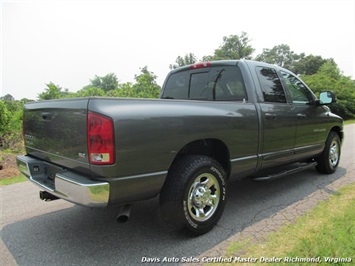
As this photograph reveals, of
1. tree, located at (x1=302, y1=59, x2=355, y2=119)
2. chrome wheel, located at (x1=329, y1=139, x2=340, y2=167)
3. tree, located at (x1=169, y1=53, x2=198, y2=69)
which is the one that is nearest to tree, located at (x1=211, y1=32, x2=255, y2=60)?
tree, located at (x1=169, y1=53, x2=198, y2=69)

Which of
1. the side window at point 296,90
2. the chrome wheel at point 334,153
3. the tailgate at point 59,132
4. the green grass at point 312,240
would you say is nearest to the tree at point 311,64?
the chrome wheel at point 334,153

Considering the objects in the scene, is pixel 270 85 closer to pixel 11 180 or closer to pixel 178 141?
pixel 178 141

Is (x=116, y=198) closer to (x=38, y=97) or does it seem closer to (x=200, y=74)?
(x=200, y=74)

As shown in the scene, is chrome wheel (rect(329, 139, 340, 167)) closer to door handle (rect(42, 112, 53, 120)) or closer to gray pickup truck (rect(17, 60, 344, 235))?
gray pickup truck (rect(17, 60, 344, 235))

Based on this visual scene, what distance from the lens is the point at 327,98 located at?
451 cm

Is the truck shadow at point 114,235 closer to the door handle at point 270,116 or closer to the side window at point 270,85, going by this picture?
the door handle at point 270,116

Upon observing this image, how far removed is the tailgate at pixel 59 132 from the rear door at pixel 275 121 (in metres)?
2.24

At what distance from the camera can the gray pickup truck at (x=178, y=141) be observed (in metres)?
2.25

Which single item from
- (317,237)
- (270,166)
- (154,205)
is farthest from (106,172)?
(270,166)

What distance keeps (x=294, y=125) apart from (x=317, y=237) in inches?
70.8

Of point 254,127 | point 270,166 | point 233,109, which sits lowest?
point 270,166

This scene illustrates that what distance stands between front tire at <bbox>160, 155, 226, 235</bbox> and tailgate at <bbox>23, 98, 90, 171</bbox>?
32.7 inches

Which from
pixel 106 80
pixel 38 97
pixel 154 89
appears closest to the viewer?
pixel 38 97

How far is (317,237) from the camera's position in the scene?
2.68 meters
